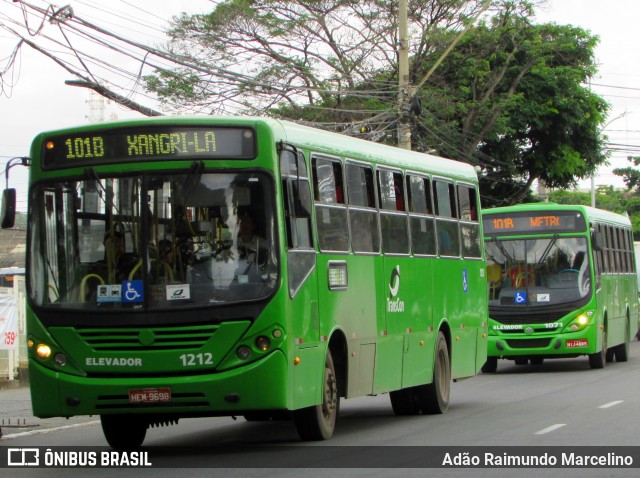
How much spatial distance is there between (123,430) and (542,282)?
13357 millimetres

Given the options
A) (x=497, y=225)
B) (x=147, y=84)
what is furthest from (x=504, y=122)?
(x=497, y=225)

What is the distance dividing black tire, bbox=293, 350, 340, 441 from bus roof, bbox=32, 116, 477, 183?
2148 mm

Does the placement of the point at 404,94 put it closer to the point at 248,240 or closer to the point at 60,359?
the point at 248,240

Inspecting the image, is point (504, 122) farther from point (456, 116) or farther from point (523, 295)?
point (523, 295)

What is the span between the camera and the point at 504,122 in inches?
1537

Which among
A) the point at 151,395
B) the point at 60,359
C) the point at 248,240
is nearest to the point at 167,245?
the point at 248,240

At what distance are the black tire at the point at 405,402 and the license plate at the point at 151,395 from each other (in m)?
5.62

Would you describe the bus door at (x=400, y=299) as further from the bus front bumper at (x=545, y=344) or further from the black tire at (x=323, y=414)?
the bus front bumper at (x=545, y=344)

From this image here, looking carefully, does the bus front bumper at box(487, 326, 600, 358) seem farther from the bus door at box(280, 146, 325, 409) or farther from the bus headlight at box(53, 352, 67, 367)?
the bus headlight at box(53, 352, 67, 367)

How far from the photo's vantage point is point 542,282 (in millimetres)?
24312

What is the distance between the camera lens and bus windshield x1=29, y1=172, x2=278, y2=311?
36.3 feet

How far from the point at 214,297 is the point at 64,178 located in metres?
1.86

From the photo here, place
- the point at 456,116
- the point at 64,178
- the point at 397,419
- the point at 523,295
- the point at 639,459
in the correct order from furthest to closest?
the point at 456,116 < the point at 523,295 < the point at 397,419 < the point at 64,178 < the point at 639,459

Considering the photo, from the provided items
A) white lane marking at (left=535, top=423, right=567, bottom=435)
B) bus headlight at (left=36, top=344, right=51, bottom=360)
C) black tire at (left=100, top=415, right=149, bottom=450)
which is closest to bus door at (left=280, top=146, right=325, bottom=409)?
black tire at (left=100, top=415, right=149, bottom=450)
